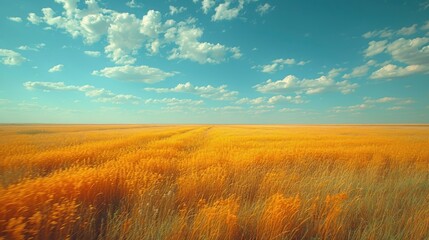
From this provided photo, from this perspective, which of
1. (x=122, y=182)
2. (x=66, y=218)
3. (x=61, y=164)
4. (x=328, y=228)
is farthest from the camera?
(x=61, y=164)

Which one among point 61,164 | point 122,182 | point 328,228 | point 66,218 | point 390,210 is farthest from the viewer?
point 61,164

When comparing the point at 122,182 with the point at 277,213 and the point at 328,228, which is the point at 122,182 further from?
the point at 328,228

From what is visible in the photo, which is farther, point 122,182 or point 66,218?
point 122,182

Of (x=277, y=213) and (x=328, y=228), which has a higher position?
(x=277, y=213)

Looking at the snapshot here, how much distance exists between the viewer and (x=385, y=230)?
3.43 meters

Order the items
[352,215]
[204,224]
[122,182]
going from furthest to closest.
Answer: [122,182] < [352,215] < [204,224]

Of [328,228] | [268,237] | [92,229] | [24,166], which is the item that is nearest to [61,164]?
[24,166]

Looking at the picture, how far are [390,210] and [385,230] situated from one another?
1172 mm

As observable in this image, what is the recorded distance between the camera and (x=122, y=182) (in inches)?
196

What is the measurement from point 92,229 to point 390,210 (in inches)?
206

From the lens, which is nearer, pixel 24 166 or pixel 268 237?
pixel 268 237

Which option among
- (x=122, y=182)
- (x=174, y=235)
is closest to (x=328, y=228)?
(x=174, y=235)

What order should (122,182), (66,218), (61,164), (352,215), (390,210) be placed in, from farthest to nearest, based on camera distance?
1. (61,164)
2. (122,182)
3. (390,210)
4. (352,215)
5. (66,218)

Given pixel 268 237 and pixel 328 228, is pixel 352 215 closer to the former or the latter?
pixel 328 228
